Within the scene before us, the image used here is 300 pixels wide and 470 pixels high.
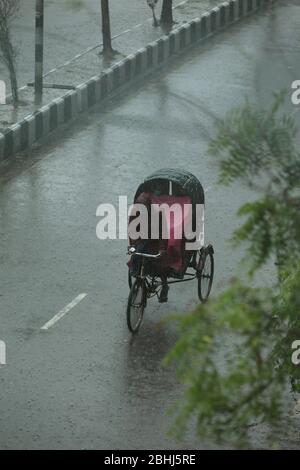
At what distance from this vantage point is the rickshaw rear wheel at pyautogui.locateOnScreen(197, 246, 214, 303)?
14.5 m

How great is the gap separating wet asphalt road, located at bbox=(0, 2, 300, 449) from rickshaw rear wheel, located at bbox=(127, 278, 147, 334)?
0.14 meters

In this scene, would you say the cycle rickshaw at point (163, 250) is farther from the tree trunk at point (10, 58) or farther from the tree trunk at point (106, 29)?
the tree trunk at point (106, 29)

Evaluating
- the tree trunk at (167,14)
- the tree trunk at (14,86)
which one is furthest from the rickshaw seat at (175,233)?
the tree trunk at (167,14)

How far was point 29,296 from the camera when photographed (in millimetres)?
14617

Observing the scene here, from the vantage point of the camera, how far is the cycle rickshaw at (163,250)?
539 inches

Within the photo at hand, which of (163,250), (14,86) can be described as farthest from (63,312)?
(14,86)

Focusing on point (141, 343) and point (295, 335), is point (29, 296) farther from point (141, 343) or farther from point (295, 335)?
point (295, 335)

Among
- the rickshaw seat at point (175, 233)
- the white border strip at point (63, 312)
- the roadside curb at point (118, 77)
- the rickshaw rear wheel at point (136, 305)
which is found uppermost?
the rickshaw seat at point (175, 233)

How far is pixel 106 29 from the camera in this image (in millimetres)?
25062

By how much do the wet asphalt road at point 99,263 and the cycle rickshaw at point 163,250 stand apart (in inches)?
13.8

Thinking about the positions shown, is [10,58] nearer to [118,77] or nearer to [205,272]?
[118,77]

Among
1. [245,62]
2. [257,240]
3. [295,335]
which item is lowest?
[245,62]
